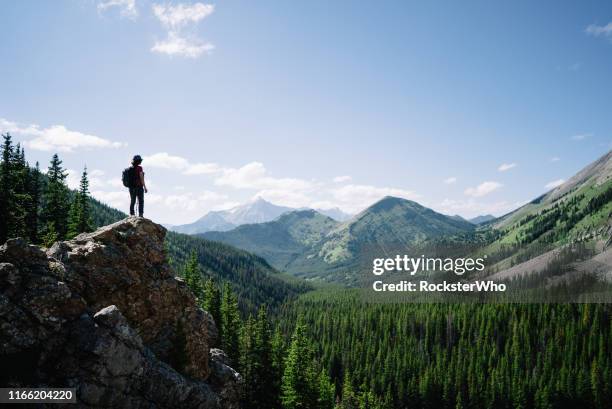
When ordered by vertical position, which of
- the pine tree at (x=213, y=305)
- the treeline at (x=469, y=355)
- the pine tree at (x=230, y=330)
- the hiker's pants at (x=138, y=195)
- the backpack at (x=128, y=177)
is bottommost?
the treeline at (x=469, y=355)

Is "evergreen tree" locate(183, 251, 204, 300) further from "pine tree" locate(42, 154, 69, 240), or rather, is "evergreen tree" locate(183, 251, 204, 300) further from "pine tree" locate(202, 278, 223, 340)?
"pine tree" locate(42, 154, 69, 240)

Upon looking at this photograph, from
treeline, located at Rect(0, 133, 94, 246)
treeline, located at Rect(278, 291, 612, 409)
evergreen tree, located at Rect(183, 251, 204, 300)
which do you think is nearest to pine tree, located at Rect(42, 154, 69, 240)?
treeline, located at Rect(0, 133, 94, 246)

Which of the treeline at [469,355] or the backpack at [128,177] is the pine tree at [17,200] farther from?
the treeline at [469,355]

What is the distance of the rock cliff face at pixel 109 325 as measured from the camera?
61.9 feet

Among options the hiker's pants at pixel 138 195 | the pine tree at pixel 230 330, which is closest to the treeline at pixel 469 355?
the pine tree at pixel 230 330

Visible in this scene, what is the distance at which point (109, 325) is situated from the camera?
21281 mm

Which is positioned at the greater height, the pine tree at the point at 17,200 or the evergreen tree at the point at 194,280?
the pine tree at the point at 17,200

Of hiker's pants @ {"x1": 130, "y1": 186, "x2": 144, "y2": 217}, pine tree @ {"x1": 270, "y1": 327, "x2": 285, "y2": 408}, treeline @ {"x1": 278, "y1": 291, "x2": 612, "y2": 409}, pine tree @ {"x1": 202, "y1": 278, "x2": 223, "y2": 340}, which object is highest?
hiker's pants @ {"x1": 130, "y1": 186, "x2": 144, "y2": 217}

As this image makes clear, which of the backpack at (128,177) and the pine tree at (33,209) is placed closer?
the backpack at (128,177)

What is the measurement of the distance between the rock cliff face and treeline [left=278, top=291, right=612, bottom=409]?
2215 inches

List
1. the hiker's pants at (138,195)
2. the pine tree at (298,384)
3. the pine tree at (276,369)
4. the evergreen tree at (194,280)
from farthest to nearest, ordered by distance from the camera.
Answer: the evergreen tree at (194,280), the pine tree at (276,369), the pine tree at (298,384), the hiker's pants at (138,195)

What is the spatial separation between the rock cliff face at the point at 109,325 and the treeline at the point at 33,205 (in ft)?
77.0

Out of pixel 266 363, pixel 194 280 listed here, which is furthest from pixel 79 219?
pixel 266 363

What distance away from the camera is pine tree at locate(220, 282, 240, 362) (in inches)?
1973
